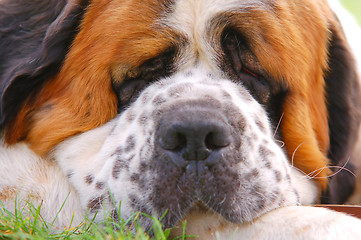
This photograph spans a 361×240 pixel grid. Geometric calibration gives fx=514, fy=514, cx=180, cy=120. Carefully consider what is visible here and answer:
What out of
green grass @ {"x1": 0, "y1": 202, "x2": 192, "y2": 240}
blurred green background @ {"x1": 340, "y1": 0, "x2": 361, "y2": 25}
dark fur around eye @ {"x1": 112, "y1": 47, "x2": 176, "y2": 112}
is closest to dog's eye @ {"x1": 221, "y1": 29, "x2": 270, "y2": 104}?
dark fur around eye @ {"x1": 112, "y1": 47, "x2": 176, "y2": 112}

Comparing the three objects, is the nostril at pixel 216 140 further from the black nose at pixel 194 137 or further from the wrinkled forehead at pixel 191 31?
the wrinkled forehead at pixel 191 31

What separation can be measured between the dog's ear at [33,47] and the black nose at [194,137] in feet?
2.14

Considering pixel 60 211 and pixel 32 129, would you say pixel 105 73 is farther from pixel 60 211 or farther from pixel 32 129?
pixel 60 211

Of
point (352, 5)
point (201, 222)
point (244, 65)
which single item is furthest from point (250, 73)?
point (352, 5)

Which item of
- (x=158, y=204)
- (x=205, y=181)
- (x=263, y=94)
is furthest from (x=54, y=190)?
(x=263, y=94)

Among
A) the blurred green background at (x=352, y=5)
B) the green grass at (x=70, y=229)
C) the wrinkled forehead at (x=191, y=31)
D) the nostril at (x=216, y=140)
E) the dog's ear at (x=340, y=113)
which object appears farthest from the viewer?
the blurred green background at (x=352, y=5)

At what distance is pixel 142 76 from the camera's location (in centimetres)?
204

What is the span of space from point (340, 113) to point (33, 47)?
52.4 inches

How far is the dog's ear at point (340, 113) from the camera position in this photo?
7.31 feet

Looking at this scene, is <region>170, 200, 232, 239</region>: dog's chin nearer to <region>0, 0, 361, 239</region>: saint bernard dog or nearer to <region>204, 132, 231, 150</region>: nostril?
<region>0, 0, 361, 239</region>: saint bernard dog

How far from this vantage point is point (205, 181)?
1627 mm

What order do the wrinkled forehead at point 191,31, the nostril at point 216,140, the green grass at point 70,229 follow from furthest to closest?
the wrinkled forehead at point 191,31 → the nostril at point 216,140 → the green grass at point 70,229

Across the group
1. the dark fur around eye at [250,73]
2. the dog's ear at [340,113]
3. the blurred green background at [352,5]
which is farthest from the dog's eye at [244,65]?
the blurred green background at [352,5]

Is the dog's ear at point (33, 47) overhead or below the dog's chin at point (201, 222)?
overhead
